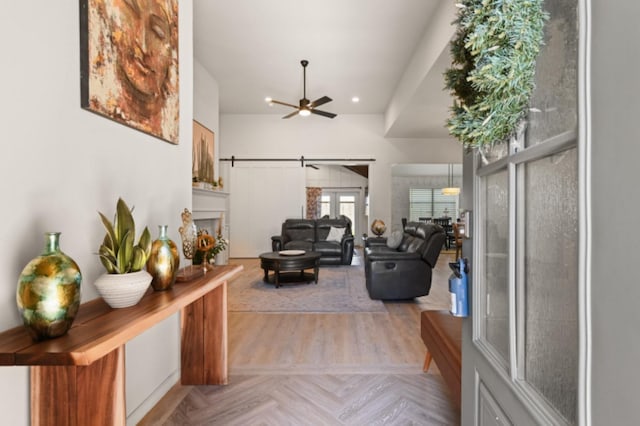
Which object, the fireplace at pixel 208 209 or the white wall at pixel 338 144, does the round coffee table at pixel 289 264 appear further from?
the white wall at pixel 338 144

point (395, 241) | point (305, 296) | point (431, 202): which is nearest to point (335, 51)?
point (395, 241)

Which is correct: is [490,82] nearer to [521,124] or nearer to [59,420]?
Result: [521,124]

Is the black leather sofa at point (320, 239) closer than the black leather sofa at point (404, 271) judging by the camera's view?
No

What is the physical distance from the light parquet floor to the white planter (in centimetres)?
103

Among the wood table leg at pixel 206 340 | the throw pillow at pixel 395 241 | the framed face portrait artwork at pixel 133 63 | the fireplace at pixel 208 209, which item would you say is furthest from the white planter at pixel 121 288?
the throw pillow at pixel 395 241

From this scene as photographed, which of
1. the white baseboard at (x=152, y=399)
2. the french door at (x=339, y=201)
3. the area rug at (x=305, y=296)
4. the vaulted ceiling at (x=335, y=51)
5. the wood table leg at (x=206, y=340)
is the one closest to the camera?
the white baseboard at (x=152, y=399)

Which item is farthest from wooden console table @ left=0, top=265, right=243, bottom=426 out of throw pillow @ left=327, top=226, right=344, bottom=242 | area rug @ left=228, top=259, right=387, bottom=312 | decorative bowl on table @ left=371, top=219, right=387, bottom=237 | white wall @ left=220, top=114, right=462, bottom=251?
white wall @ left=220, top=114, right=462, bottom=251

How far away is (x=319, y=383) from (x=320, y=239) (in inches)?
180

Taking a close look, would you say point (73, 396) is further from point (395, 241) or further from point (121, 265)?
point (395, 241)

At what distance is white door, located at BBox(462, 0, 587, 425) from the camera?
71 centimetres

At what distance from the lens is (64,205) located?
4.25ft

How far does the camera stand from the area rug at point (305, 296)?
12.4 ft

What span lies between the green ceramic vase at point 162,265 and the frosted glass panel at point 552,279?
140 cm

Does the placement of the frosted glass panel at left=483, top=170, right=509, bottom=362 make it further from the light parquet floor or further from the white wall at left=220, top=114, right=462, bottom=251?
the white wall at left=220, top=114, right=462, bottom=251
